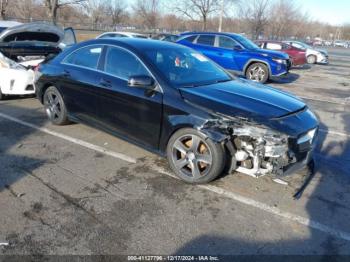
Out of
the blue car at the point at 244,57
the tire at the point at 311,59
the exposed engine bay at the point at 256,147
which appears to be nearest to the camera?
the exposed engine bay at the point at 256,147

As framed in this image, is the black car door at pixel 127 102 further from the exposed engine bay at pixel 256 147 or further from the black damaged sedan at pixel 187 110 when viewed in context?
the exposed engine bay at pixel 256 147

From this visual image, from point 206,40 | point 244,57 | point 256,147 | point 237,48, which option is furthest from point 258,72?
point 256,147

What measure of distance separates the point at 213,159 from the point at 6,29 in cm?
598

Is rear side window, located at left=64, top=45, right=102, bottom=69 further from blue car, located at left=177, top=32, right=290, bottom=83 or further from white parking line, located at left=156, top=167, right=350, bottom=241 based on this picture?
blue car, located at left=177, top=32, right=290, bottom=83

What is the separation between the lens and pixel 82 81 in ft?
15.9

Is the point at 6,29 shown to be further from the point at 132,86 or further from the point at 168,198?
the point at 168,198

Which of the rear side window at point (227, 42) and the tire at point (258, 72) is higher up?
the rear side window at point (227, 42)

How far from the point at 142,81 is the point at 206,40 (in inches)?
337

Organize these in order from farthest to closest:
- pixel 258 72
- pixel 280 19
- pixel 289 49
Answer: pixel 280 19 → pixel 289 49 → pixel 258 72

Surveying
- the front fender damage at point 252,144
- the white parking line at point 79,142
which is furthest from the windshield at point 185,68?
the white parking line at point 79,142

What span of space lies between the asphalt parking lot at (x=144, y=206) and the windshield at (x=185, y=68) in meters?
1.17

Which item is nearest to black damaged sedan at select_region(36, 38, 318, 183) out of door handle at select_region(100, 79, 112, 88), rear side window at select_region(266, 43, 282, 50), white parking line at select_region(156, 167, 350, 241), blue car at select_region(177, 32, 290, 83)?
door handle at select_region(100, 79, 112, 88)

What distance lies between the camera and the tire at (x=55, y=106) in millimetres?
5434

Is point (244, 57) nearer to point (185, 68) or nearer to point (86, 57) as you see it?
point (185, 68)
